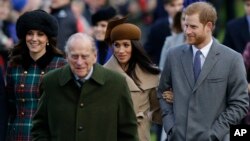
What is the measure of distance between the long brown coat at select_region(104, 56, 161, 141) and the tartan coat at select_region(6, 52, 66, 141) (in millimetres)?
661

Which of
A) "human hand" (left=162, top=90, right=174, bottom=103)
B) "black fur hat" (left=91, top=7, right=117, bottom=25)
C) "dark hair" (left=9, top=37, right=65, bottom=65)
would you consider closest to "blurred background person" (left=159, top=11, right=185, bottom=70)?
"black fur hat" (left=91, top=7, right=117, bottom=25)

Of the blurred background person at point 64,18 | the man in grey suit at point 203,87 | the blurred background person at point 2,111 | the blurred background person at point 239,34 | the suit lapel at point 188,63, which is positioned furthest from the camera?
the blurred background person at point 64,18

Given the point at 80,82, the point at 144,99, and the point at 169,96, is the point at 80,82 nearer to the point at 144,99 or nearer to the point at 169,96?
the point at 169,96

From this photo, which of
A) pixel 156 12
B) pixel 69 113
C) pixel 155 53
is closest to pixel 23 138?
pixel 69 113

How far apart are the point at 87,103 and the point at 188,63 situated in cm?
150

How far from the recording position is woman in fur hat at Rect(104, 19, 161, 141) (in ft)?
41.8

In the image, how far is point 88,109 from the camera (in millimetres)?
11094

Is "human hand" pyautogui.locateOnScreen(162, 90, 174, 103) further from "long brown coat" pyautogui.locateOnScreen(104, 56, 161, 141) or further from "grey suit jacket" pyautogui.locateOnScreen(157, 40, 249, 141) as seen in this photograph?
"long brown coat" pyautogui.locateOnScreen(104, 56, 161, 141)

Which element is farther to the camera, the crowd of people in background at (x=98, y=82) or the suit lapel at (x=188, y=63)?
the suit lapel at (x=188, y=63)

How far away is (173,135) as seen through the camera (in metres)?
12.2

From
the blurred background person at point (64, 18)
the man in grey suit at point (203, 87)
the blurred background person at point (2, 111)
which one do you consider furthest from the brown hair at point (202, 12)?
the blurred background person at point (64, 18)

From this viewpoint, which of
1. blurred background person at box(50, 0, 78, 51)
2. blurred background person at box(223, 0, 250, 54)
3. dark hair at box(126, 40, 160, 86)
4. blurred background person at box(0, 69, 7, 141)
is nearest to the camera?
blurred background person at box(0, 69, 7, 141)

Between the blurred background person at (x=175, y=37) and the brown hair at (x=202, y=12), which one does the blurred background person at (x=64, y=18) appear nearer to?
the blurred background person at (x=175, y=37)

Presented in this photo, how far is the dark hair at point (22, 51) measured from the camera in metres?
12.8
